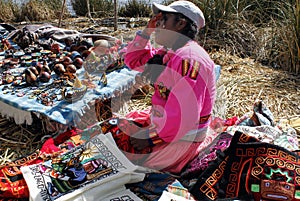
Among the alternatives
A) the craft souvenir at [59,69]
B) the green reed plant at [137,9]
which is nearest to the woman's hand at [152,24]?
the craft souvenir at [59,69]

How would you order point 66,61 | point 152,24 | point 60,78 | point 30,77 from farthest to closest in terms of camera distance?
point 66,61 < point 60,78 < point 30,77 < point 152,24

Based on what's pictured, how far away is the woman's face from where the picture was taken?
206 cm

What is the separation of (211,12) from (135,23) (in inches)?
83.5

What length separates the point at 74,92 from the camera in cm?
277

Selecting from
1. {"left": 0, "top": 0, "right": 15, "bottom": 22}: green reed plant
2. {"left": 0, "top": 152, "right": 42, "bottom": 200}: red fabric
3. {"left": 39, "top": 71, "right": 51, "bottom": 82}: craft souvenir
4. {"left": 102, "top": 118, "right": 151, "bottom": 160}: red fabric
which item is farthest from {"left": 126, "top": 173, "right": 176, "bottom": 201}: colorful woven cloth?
{"left": 0, "top": 0, "right": 15, "bottom": 22}: green reed plant

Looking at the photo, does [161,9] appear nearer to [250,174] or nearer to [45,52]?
[250,174]

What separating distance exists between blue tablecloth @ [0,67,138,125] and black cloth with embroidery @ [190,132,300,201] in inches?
42.3

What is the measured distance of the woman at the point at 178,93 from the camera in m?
1.97

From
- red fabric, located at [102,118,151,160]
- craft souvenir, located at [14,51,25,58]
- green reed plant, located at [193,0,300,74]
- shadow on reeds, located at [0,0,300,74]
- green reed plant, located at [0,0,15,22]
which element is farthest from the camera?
green reed plant, located at [0,0,15,22]

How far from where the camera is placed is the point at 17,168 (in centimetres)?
229

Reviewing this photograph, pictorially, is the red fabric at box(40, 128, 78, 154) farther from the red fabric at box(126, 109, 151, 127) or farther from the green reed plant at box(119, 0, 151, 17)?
the green reed plant at box(119, 0, 151, 17)

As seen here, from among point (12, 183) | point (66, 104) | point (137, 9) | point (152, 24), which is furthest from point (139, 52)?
point (137, 9)

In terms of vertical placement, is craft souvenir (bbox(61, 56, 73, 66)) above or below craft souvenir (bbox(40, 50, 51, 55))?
above

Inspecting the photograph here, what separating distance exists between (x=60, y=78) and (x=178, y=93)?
A: 59.8 inches
